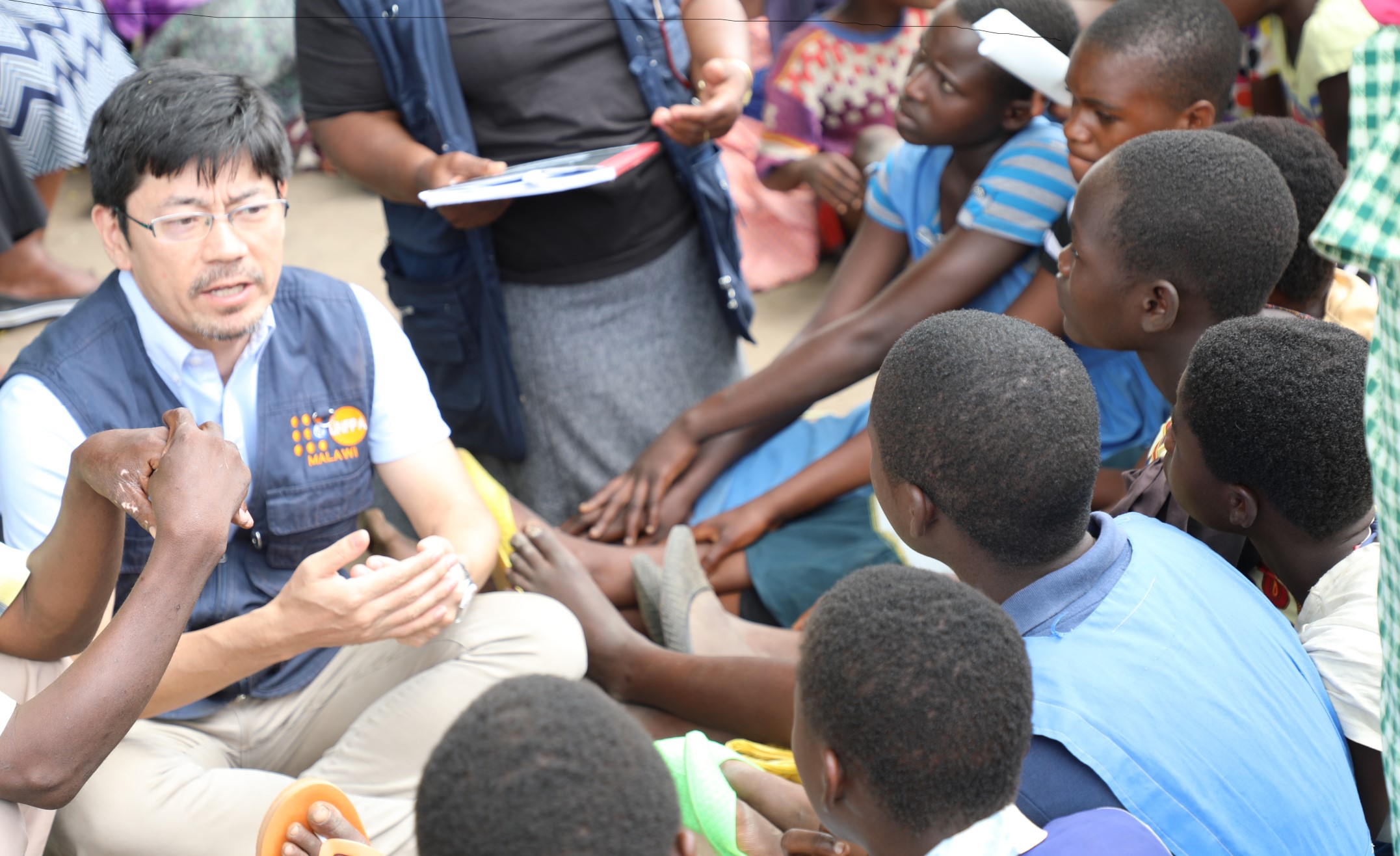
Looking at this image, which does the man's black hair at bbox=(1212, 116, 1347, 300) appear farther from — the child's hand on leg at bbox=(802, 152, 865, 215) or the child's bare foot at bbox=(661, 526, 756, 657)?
the child's hand on leg at bbox=(802, 152, 865, 215)

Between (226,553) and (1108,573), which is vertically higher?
(1108,573)

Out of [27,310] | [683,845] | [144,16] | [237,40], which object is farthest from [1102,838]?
[144,16]

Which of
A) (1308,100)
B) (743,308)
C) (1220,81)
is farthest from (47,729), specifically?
(1308,100)

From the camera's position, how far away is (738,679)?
77.4 inches

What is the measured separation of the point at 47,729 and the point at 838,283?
2118mm

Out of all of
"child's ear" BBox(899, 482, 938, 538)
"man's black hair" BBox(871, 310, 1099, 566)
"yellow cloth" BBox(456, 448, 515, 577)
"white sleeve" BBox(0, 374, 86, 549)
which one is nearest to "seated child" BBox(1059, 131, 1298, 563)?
"man's black hair" BBox(871, 310, 1099, 566)

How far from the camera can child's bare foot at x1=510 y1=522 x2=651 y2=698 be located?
2146mm

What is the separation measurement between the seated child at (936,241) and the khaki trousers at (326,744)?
580mm

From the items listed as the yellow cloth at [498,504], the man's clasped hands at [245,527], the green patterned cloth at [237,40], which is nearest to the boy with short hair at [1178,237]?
the man's clasped hands at [245,527]

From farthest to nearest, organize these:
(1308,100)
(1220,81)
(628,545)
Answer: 1. (1308,100)
2. (628,545)
3. (1220,81)

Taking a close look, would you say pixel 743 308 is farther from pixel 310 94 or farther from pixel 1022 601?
pixel 1022 601

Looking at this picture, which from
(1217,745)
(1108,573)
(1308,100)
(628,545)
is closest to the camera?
(1217,745)

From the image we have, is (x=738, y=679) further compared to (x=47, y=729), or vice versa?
(x=738, y=679)

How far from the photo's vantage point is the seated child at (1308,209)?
2.00m
